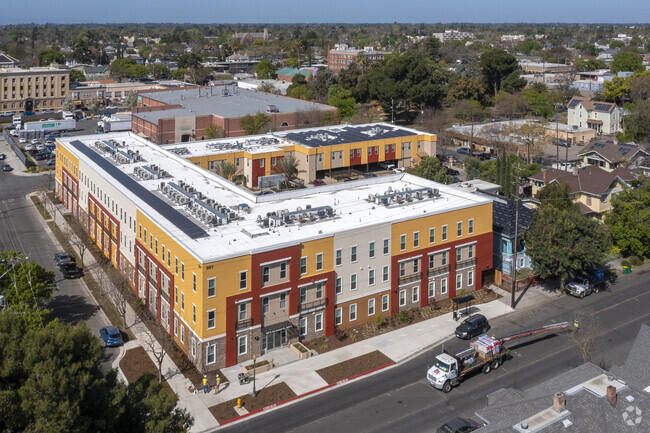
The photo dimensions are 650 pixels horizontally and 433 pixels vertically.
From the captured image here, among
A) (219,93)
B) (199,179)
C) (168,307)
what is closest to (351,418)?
(168,307)

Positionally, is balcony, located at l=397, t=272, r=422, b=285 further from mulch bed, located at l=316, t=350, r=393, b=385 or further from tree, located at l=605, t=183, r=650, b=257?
tree, located at l=605, t=183, r=650, b=257

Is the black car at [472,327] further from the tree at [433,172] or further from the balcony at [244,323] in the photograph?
the tree at [433,172]

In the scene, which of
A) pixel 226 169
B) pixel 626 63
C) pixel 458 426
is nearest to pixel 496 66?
pixel 626 63

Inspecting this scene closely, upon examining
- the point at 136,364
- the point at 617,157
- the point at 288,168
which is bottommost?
the point at 136,364

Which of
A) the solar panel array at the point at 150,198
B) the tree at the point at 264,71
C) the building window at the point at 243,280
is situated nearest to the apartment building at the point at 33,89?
the tree at the point at 264,71

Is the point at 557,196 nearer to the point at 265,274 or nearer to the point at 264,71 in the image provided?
the point at 265,274

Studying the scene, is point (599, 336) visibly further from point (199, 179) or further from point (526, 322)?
point (199, 179)
